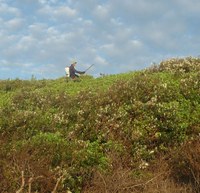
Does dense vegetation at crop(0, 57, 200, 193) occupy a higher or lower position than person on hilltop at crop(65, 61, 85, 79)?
lower

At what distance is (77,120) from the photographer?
17.3 m

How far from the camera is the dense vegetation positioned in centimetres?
1254

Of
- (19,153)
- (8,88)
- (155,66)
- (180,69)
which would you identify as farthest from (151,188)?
(8,88)

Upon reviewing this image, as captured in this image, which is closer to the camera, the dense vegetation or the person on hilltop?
the dense vegetation

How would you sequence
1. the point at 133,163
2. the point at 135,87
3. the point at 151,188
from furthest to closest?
the point at 135,87, the point at 133,163, the point at 151,188

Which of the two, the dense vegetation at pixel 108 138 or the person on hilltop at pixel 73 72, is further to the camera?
the person on hilltop at pixel 73 72

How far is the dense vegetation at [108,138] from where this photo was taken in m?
12.5

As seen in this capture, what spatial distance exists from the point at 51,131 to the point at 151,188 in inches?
242

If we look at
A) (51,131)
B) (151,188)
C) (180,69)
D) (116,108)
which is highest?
(180,69)

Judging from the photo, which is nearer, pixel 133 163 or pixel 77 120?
pixel 133 163

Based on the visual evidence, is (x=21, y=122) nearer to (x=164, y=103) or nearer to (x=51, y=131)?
(x=51, y=131)

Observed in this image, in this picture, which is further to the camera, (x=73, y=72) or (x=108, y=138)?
(x=73, y=72)

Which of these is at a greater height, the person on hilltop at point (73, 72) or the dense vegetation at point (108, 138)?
the person on hilltop at point (73, 72)

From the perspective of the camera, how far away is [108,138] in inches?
625
